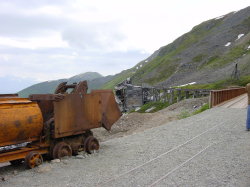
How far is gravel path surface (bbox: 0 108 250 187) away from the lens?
737cm

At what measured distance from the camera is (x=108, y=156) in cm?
1015

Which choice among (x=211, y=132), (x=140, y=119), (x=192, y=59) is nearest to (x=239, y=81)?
(x=140, y=119)

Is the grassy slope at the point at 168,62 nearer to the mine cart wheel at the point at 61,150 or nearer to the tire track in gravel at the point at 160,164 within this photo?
the tire track in gravel at the point at 160,164

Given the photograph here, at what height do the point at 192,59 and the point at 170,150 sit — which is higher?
the point at 192,59

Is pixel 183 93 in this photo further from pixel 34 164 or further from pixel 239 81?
pixel 34 164

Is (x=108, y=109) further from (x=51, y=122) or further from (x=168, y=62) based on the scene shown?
(x=168, y=62)

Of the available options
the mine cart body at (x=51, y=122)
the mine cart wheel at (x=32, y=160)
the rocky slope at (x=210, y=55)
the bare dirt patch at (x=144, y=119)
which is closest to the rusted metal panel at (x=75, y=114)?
the mine cart body at (x=51, y=122)

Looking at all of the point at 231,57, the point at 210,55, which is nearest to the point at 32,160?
the point at 231,57

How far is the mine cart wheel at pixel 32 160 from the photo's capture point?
28.4 feet

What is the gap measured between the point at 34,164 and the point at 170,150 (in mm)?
3950

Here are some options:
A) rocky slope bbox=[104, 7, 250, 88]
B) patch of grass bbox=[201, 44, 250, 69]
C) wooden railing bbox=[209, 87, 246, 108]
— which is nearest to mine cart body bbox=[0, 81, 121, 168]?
wooden railing bbox=[209, 87, 246, 108]

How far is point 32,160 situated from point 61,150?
112 centimetres

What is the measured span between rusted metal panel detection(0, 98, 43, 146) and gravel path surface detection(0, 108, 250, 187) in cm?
84

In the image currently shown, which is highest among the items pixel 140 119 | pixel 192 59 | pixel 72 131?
pixel 192 59
